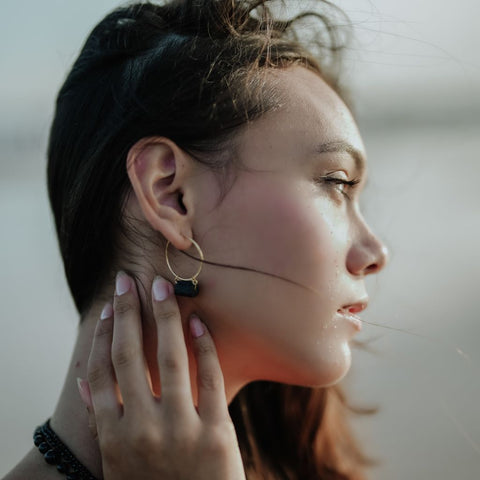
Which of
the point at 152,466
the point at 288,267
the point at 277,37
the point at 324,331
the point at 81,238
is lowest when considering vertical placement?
the point at 152,466

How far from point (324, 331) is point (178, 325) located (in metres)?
0.29

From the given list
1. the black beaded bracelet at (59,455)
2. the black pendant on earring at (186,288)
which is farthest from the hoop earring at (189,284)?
the black beaded bracelet at (59,455)

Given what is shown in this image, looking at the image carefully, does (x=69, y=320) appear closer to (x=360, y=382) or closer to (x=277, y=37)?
(x=360, y=382)

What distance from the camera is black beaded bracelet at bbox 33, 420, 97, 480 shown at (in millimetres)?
1264

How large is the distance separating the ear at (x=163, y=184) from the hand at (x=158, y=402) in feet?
0.34

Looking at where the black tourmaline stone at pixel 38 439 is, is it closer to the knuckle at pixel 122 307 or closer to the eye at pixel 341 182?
the knuckle at pixel 122 307

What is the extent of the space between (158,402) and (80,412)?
222mm

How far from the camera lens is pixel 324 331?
1.28 metres

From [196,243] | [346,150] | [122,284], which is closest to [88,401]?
[122,284]

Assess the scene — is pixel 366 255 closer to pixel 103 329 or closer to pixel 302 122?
pixel 302 122

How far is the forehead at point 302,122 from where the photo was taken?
1278mm

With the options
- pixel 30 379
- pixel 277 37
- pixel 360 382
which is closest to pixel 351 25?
pixel 277 37

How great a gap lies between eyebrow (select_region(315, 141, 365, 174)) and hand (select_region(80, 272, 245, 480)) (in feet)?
1.36

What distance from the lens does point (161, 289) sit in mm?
1233
